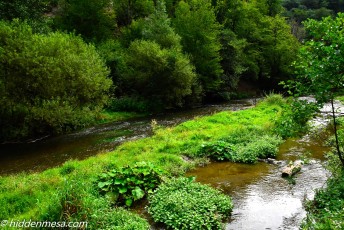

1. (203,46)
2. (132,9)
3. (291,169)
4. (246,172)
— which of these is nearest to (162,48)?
(203,46)

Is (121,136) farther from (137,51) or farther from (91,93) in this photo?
(137,51)

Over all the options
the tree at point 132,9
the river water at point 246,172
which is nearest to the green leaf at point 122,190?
the river water at point 246,172

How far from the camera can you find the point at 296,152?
16.6 metres

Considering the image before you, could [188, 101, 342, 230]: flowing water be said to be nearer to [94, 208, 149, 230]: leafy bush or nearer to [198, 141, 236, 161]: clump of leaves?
[198, 141, 236, 161]: clump of leaves

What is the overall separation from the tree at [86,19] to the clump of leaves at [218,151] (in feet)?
118

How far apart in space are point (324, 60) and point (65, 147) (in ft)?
57.8

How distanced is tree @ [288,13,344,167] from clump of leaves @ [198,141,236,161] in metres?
6.75

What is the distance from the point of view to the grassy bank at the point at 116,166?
8.59 m

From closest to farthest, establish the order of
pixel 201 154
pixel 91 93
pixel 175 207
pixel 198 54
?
pixel 175 207 → pixel 201 154 → pixel 91 93 → pixel 198 54

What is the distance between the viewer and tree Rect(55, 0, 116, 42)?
4831 cm

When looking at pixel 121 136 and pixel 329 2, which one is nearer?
pixel 121 136

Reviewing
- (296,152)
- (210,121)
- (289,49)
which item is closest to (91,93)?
(210,121)

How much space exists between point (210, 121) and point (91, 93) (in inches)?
398

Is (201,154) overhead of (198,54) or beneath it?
beneath
